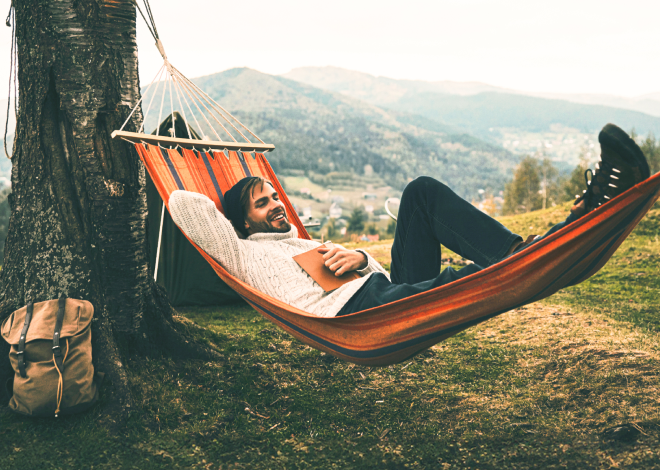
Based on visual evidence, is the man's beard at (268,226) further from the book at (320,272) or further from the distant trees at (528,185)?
the distant trees at (528,185)

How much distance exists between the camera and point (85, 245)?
7.25 ft

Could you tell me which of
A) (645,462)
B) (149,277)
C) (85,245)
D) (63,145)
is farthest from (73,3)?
(645,462)

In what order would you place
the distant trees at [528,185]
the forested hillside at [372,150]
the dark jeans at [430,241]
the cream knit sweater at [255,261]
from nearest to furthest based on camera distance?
1. the dark jeans at [430,241]
2. the cream knit sweater at [255,261]
3. the distant trees at [528,185]
4. the forested hillside at [372,150]

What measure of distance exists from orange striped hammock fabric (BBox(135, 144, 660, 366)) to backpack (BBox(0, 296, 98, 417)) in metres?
0.63

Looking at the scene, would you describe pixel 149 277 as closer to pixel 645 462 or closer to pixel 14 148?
pixel 14 148

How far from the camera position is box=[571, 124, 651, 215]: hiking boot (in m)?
1.36

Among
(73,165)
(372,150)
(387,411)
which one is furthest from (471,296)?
(372,150)

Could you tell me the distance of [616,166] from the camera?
1410 mm

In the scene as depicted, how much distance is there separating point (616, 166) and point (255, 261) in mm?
1363

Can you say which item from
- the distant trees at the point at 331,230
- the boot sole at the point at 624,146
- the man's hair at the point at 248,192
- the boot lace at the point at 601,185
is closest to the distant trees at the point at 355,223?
the distant trees at the point at 331,230

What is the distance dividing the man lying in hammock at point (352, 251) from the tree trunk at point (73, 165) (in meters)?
0.43

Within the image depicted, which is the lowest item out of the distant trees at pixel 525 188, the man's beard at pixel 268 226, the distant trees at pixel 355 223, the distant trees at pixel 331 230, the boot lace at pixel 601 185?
the distant trees at pixel 331 230

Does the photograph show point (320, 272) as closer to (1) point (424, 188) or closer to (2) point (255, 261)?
(2) point (255, 261)

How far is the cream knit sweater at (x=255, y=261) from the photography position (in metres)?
2.00
